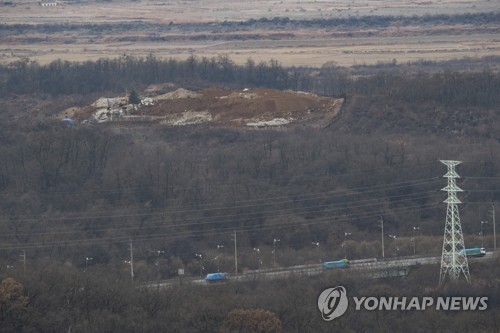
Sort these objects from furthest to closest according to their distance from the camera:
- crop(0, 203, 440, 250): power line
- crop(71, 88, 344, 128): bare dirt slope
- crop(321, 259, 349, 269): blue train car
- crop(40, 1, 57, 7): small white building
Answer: crop(40, 1, 57, 7): small white building
crop(71, 88, 344, 128): bare dirt slope
crop(0, 203, 440, 250): power line
crop(321, 259, 349, 269): blue train car

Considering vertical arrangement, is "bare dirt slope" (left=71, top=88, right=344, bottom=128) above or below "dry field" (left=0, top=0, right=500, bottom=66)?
above

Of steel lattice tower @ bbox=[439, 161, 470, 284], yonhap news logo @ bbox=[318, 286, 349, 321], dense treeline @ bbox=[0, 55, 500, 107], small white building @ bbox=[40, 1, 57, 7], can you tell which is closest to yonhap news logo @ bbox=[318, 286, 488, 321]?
yonhap news logo @ bbox=[318, 286, 349, 321]

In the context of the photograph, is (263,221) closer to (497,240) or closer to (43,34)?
(497,240)

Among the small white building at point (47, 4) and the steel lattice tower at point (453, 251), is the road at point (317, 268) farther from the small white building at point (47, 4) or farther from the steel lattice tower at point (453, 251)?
the small white building at point (47, 4)

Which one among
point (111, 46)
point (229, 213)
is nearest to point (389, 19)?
point (111, 46)

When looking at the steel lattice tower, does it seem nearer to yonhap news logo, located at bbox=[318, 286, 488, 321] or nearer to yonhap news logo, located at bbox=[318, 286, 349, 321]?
yonhap news logo, located at bbox=[318, 286, 488, 321]

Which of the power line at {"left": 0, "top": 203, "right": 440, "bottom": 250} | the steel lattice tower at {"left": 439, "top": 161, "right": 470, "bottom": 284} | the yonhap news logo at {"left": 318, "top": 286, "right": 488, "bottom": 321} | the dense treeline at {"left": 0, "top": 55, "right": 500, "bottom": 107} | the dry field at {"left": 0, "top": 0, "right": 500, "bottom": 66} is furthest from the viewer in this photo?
the dry field at {"left": 0, "top": 0, "right": 500, "bottom": 66}

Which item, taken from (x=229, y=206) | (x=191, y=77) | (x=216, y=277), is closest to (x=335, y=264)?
(x=216, y=277)
